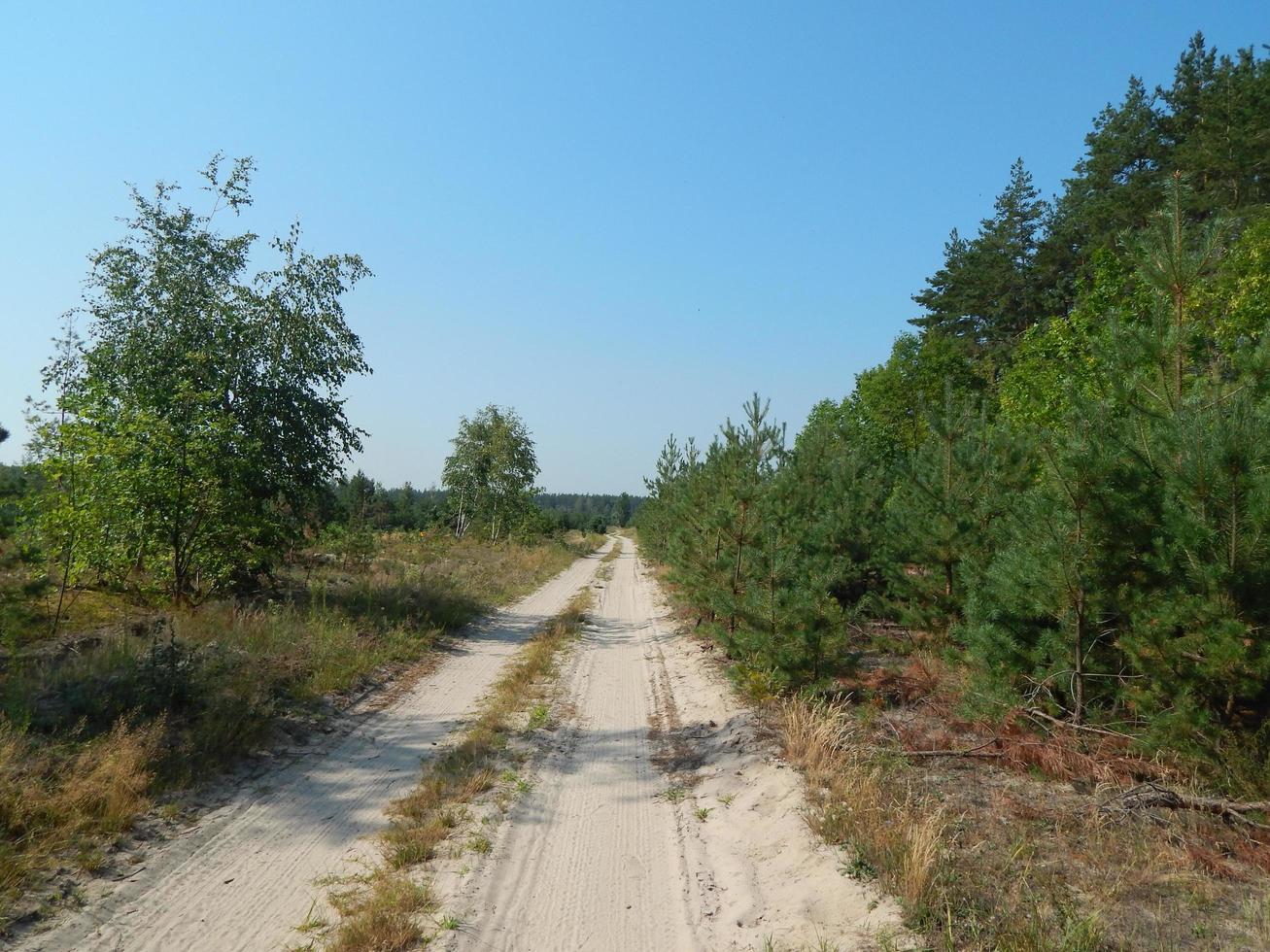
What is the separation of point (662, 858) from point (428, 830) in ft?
5.74

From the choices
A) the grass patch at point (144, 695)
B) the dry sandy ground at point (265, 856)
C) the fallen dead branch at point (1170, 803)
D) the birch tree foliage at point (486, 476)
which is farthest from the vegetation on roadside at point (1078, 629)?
the birch tree foliage at point (486, 476)

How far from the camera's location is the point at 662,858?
5219 mm

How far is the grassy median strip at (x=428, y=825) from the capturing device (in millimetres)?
4059

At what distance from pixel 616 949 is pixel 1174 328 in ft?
21.6

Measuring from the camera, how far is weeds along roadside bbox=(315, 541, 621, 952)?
4062 millimetres

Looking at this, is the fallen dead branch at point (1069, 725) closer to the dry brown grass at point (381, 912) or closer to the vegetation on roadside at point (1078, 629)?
the vegetation on roadside at point (1078, 629)

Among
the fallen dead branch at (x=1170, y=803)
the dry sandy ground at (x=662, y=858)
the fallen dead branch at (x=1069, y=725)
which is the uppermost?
the fallen dead branch at (x=1069, y=725)

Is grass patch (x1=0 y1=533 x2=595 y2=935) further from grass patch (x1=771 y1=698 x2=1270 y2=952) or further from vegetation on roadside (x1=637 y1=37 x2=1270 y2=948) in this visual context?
vegetation on roadside (x1=637 y1=37 x2=1270 y2=948)

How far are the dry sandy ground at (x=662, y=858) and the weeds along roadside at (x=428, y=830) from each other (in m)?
0.26

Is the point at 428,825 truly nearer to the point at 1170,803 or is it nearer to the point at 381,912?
the point at 381,912

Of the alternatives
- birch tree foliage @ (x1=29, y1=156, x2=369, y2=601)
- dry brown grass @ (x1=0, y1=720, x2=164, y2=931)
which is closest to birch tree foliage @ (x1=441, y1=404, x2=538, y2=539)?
birch tree foliage @ (x1=29, y1=156, x2=369, y2=601)

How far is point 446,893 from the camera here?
4551mm

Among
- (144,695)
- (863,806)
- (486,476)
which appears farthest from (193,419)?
(486,476)

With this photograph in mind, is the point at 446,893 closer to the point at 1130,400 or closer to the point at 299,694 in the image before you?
the point at 299,694
